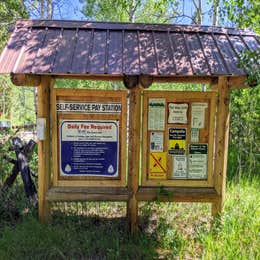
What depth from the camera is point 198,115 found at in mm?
3666

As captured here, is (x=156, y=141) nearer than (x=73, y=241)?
No

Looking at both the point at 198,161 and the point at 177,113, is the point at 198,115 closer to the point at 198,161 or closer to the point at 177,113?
the point at 177,113

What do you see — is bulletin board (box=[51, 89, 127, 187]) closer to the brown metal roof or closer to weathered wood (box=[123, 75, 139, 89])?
weathered wood (box=[123, 75, 139, 89])

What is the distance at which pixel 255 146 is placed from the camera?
241 inches

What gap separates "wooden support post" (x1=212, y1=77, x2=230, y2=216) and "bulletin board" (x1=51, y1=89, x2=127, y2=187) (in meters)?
1.11

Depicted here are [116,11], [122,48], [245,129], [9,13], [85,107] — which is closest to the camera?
[122,48]

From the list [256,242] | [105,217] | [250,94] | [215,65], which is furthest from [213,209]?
[250,94]

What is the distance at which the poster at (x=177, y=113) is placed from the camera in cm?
363

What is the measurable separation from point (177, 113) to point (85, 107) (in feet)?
3.54

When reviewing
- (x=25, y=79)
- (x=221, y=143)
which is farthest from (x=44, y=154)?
(x=221, y=143)

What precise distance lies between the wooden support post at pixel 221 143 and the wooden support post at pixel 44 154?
78.4 inches

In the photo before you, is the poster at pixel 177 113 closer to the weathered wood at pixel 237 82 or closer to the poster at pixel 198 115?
the poster at pixel 198 115

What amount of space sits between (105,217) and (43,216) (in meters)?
0.85

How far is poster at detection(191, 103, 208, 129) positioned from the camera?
3654 mm
